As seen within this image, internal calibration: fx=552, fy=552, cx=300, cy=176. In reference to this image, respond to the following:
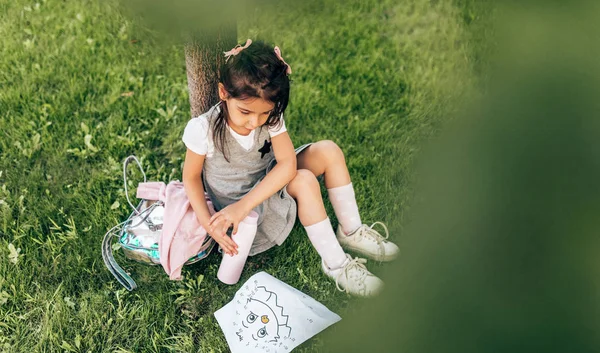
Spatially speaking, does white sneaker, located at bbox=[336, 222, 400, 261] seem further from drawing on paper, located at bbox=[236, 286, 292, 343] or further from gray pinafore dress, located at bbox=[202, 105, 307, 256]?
drawing on paper, located at bbox=[236, 286, 292, 343]

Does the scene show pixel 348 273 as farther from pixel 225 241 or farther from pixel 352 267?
pixel 225 241

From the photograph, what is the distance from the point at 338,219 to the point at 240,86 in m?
0.87

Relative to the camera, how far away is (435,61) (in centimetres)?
67

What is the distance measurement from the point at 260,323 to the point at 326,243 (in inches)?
16.4

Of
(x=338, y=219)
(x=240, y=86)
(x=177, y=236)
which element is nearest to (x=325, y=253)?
(x=338, y=219)

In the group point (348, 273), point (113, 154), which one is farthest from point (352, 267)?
point (113, 154)

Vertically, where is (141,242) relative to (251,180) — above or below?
below

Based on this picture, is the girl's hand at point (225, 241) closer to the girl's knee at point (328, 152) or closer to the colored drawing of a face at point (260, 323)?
the colored drawing of a face at point (260, 323)

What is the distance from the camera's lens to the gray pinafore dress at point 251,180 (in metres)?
2.20

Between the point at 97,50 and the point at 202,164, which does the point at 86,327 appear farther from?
the point at 97,50

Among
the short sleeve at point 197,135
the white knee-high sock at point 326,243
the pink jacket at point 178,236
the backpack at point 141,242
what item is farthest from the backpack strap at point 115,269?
the white knee-high sock at point 326,243

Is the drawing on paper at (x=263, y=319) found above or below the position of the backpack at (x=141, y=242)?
below

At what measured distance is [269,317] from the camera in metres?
2.18

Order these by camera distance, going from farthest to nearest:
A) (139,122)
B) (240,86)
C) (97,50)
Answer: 1. (97,50)
2. (139,122)
3. (240,86)
